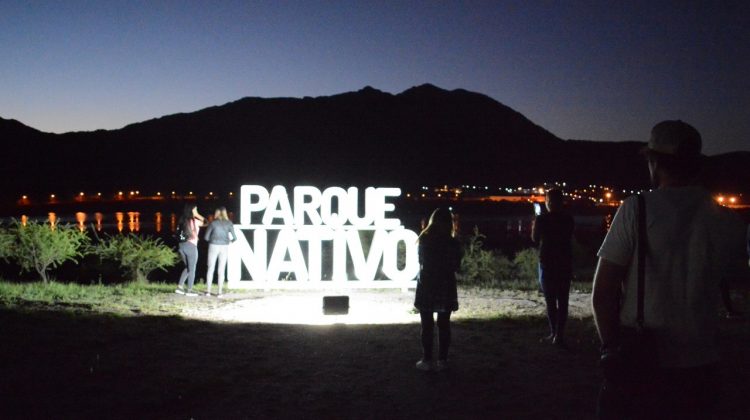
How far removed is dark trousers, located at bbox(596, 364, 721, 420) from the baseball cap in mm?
970

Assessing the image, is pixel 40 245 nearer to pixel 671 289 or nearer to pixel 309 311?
pixel 309 311

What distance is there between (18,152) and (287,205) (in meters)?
184

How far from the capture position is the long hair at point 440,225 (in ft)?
27.4

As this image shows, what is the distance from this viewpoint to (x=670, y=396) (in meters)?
3.08

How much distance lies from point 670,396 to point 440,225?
5327 mm

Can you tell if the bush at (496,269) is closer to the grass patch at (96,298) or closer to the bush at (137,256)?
the bush at (137,256)

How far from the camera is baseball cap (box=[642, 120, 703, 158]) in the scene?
10.8ft

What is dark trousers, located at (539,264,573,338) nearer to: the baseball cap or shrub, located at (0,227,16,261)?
the baseball cap

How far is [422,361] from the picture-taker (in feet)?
27.5

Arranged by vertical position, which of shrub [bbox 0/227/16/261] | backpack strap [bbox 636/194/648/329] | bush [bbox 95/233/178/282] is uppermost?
backpack strap [bbox 636/194/648/329]

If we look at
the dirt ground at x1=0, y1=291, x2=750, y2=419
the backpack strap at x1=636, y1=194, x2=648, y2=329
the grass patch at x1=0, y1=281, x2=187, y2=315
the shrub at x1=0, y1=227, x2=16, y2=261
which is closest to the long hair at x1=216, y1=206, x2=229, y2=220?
the grass patch at x1=0, y1=281, x2=187, y2=315

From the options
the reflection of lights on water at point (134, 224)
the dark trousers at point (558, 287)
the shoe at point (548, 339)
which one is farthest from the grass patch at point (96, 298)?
the reflection of lights on water at point (134, 224)

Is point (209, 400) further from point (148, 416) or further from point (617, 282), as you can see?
point (617, 282)

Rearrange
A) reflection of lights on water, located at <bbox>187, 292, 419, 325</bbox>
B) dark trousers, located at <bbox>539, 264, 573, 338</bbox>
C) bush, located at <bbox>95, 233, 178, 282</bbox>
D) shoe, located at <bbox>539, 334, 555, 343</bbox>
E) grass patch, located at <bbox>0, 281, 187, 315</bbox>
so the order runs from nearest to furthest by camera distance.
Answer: dark trousers, located at <bbox>539, 264, 573, 338</bbox> < shoe, located at <bbox>539, 334, 555, 343</bbox> < reflection of lights on water, located at <bbox>187, 292, 419, 325</bbox> < grass patch, located at <bbox>0, 281, 187, 315</bbox> < bush, located at <bbox>95, 233, 178, 282</bbox>
